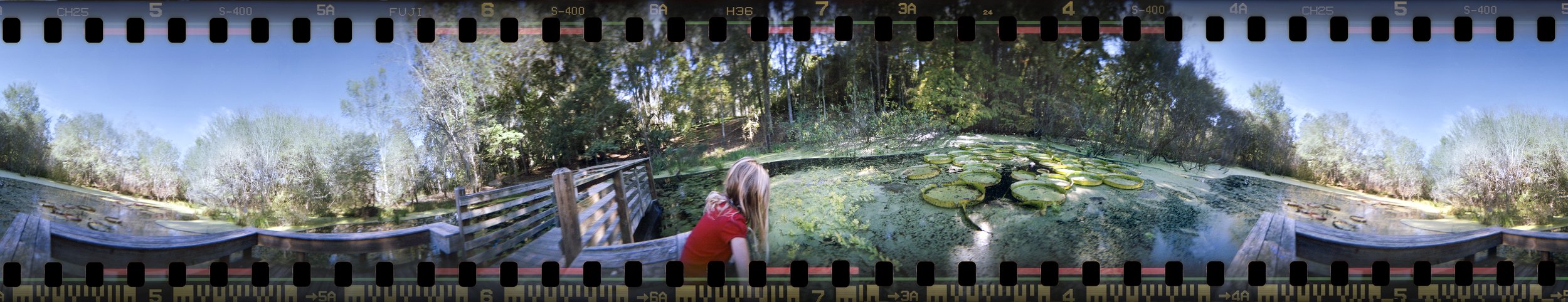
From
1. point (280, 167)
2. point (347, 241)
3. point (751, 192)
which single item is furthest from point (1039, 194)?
point (280, 167)

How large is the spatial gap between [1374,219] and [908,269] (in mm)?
2636

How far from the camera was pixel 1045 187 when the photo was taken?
11.7 feet

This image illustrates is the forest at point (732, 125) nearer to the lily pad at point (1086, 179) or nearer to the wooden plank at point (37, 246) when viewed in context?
the lily pad at point (1086, 179)

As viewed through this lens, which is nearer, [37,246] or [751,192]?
[751,192]

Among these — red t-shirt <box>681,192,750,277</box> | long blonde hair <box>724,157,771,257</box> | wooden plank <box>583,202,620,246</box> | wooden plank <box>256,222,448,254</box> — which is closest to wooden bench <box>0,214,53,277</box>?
wooden plank <box>256,222,448,254</box>

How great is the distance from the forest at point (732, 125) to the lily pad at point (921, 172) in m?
0.16

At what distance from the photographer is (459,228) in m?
3.53

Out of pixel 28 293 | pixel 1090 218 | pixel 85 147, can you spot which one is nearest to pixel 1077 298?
pixel 1090 218


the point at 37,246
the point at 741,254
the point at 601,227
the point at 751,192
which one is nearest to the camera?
the point at 741,254

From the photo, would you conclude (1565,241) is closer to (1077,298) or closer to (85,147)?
(1077,298)

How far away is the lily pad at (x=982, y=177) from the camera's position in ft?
11.7

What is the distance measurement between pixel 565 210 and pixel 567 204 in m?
0.04

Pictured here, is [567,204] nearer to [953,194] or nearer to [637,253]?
[637,253]

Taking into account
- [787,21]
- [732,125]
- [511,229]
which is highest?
[787,21]
